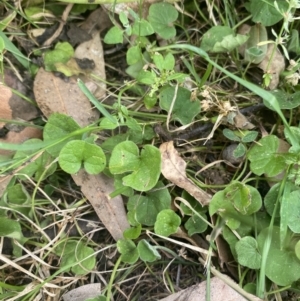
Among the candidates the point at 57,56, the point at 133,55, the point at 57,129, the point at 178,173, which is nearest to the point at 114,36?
the point at 133,55

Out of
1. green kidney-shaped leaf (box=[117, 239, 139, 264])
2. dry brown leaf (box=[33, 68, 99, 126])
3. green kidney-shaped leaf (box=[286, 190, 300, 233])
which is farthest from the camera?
dry brown leaf (box=[33, 68, 99, 126])

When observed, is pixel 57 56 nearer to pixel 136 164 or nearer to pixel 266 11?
pixel 136 164

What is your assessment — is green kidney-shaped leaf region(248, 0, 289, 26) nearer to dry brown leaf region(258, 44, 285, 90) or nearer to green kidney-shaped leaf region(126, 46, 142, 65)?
dry brown leaf region(258, 44, 285, 90)

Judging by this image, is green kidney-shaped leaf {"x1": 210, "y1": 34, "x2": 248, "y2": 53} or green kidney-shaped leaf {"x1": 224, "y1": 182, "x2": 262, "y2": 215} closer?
green kidney-shaped leaf {"x1": 224, "y1": 182, "x2": 262, "y2": 215}

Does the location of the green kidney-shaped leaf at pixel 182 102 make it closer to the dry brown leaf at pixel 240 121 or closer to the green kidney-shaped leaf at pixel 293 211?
the dry brown leaf at pixel 240 121

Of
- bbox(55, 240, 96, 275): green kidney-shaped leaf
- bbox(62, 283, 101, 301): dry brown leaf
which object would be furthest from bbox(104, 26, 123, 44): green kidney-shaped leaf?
bbox(62, 283, 101, 301): dry brown leaf

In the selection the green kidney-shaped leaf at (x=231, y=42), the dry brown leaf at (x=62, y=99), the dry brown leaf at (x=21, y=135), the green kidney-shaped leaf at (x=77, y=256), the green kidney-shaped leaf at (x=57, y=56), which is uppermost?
the green kidney-shaped leaf at (x=231, y=42)

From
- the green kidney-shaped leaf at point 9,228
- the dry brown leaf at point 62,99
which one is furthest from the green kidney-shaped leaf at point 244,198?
the green kidney-shaped leaf at point 9,228

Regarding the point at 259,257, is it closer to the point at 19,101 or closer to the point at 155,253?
the point at 155,253
